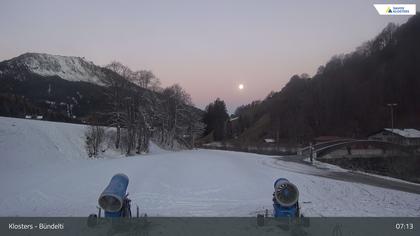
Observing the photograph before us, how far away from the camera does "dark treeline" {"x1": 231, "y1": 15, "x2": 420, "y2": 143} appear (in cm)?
8775

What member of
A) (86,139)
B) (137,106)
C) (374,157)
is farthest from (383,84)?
(86,139)

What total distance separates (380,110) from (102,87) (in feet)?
238

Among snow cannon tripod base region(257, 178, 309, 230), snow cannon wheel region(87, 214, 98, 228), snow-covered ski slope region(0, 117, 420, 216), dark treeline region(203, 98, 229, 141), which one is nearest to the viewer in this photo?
snow cannon wheel region(87, 214, 98, 228)

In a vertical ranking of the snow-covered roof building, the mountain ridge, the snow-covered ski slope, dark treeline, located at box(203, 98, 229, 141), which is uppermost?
the mountain ridge

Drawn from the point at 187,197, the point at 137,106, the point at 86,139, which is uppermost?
the point at 137,106

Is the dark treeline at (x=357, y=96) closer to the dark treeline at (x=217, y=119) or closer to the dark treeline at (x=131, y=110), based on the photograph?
the dark treeline at (x=217, y=119)

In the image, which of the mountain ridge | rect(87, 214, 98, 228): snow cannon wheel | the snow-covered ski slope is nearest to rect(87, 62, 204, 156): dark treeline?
the mountain ridge

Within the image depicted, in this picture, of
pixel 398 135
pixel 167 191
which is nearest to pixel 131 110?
pixel 167 191

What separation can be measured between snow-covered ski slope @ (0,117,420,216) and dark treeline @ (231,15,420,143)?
6574 centimetres

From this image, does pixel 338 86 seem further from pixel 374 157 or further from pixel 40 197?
pixel 40 197

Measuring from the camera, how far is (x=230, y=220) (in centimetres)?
1018

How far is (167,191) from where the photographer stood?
15.4 metres

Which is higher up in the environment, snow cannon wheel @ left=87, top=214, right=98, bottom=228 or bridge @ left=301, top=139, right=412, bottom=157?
bridge @ left=301, top=139, right=412, bottom=157

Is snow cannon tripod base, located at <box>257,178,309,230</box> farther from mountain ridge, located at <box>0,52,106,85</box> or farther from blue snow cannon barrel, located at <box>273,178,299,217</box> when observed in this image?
mountain ridge, located at <box>0,52,106,85</box>
